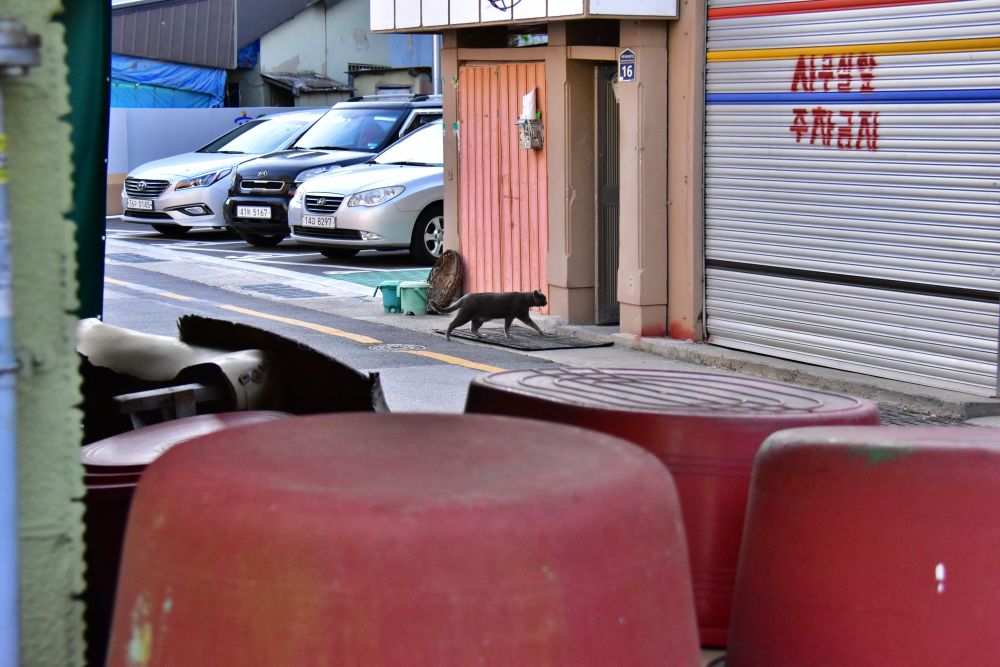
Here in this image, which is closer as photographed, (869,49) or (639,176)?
(869,49)

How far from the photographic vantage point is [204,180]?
1973 cm

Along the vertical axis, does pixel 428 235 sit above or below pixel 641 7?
below

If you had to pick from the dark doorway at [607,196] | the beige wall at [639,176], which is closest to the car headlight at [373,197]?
the beige wall at [639,176]

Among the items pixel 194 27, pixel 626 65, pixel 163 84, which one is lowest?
pixel 626 65

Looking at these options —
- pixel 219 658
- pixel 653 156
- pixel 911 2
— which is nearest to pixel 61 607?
pixel 219 658

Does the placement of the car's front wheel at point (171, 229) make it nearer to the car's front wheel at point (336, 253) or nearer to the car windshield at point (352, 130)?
the car windshield at point (352, 130)

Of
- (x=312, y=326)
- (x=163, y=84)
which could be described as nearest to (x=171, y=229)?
(x=312, y=326)

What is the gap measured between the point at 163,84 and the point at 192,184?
14831mm

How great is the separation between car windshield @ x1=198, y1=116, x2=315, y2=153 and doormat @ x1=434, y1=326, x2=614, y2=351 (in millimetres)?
9573

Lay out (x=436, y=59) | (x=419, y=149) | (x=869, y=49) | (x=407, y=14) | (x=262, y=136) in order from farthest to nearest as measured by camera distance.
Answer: (x=436, y=59) → (x=262, y=136) → (x=419, y=149) → (x=407, y=14) → (x=869, y=49)

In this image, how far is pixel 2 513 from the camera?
2082 mm

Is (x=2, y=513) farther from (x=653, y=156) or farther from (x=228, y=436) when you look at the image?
(x=653, y=156)

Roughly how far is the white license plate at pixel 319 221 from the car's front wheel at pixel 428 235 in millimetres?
956

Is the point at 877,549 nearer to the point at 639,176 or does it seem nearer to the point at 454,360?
the point at 454,360
